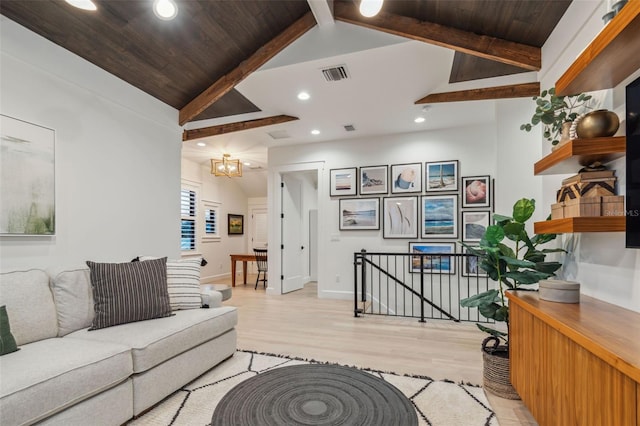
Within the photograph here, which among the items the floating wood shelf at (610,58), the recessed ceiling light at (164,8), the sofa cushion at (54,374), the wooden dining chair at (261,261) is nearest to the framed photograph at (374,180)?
the wooden dining chair at (261,261)

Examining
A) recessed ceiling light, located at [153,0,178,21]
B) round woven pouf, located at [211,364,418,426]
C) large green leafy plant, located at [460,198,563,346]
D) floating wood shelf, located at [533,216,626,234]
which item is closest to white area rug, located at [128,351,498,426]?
large green leafy plant, located at [460,198,563,346]

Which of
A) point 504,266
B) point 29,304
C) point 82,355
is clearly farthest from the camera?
point 504,266

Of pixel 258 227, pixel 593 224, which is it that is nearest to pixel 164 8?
pixel 593 224

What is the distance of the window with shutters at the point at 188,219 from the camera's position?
7340 mm

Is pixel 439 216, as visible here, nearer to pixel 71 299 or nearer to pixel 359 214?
pixel 359 214

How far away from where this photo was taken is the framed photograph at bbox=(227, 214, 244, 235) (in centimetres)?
884

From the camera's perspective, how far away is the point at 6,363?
167 centimetres

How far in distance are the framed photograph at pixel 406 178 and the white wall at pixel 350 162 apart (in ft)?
0.39

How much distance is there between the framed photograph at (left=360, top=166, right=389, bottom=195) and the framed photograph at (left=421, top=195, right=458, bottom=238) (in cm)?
73

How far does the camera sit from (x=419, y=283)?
5.41 meters

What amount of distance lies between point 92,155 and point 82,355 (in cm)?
212

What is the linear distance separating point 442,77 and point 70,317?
4.20m

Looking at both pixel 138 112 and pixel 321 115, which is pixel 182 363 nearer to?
pixel 138 112

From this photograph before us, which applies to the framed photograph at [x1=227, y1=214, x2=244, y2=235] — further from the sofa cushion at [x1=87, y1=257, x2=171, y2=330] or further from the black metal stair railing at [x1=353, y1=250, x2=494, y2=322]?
the sofa cushion at [x1=87, y1=257, x2=171, y2=330]
